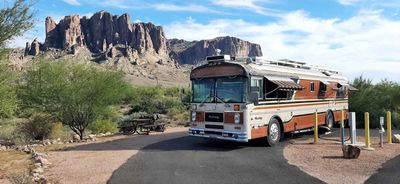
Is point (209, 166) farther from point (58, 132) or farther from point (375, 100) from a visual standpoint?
point (375, 100)

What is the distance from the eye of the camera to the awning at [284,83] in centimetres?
1491

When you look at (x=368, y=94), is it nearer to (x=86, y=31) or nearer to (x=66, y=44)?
(x=66, y=44)

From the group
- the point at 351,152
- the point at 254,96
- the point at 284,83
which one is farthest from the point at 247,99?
the point at 351,152

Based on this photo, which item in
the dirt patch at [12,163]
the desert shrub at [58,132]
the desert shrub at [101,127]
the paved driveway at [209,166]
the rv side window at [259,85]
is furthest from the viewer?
the desert shrub at [101,127]

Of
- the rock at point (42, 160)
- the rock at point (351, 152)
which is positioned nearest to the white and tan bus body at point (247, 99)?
the rock at point (351, 152)

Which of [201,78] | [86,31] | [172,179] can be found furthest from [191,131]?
[86,31]

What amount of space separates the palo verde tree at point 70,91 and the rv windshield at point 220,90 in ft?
24.1

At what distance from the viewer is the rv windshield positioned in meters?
14.1

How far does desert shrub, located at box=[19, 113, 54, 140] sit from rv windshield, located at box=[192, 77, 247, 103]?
9477 millimetres

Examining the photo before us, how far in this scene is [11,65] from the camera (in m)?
14.7

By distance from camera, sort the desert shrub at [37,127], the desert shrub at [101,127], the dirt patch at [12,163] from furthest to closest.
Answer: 1. the desert shrub at [101,127]
2. the desert shrub at [37,127]
3. the dirt patch at [12,163]

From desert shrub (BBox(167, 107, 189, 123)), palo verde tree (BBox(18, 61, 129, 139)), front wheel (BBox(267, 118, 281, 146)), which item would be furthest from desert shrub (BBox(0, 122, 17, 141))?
front wheel (BBox(267, 118, 281, 146))

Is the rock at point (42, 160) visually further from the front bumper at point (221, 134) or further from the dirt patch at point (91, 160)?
the front bumper at point (221, 134)

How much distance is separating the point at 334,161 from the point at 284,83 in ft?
13.4
